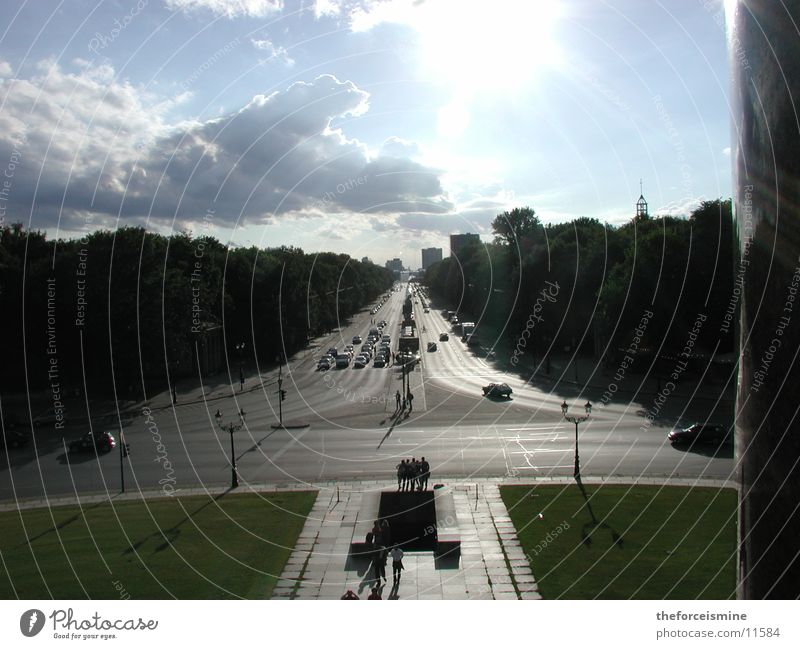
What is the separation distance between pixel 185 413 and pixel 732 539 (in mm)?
28674

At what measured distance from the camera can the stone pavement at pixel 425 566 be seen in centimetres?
1297

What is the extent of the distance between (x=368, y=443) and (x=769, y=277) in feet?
78.8

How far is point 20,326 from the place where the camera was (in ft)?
134

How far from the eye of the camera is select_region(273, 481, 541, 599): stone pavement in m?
13.0

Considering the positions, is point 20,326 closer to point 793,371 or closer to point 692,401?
point 692,401

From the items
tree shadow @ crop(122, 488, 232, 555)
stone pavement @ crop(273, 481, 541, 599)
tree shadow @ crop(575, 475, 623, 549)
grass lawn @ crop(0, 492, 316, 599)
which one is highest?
tree shadow @ crop(575, 475, 623, 549)

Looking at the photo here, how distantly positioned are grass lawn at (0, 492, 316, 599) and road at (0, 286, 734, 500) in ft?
9.78

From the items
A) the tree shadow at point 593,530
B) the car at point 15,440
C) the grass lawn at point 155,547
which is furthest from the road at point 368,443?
the tree shadow at point 593,530

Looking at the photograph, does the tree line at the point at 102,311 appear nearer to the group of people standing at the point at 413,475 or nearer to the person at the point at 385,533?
the group of people standing at the point at 413,475

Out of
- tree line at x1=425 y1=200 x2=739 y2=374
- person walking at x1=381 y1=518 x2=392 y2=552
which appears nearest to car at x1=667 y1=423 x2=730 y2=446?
tree line at x1=425 y1=200 x2=739 y2=374

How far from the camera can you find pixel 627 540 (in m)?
14.9

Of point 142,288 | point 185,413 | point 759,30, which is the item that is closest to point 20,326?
point 142,288

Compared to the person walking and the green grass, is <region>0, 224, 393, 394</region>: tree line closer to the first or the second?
the person walking

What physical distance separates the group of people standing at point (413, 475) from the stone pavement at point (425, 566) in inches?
57.9
